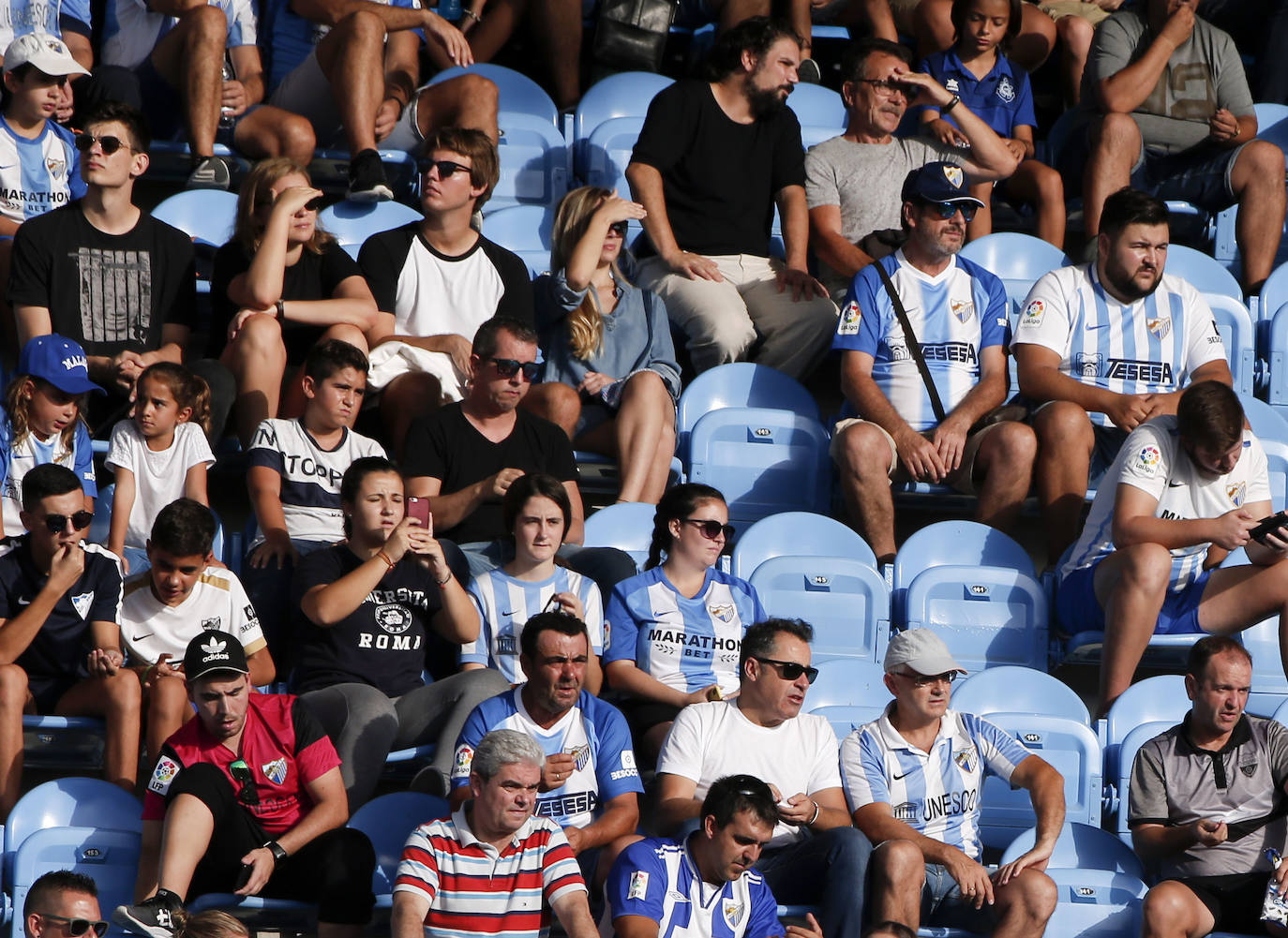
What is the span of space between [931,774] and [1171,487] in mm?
1353

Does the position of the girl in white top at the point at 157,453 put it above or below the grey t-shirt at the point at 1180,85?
below

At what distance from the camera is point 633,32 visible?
799 centimetres

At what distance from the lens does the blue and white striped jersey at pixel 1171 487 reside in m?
5.62

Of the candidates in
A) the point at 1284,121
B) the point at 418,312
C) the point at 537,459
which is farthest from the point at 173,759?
the point at 1284,121

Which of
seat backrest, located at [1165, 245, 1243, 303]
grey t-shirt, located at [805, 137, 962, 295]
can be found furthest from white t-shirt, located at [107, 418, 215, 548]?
seat backrest, located at [1165, 245, 1243, 303]

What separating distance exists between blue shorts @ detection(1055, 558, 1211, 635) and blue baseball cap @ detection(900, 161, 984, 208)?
4.68 ft

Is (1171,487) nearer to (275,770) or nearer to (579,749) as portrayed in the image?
(579,749)

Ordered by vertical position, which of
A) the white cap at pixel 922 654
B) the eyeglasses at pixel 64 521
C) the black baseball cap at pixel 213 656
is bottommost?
the white cap at pixel 922 654

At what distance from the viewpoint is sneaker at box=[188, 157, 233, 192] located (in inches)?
271

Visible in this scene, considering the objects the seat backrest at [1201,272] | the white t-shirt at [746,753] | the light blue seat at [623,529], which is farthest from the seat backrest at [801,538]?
the seat backrest at [1201,272]

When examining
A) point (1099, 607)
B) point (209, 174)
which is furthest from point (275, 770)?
point (209, 174)

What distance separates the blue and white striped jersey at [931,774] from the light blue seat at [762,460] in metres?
1.39

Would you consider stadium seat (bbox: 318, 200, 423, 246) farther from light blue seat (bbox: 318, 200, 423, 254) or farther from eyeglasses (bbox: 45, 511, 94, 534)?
eyeglasses (bbox: 45, 511, 94, 534)

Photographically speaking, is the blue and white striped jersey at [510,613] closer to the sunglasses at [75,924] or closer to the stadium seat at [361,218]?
the sunglasses at [75,924]
